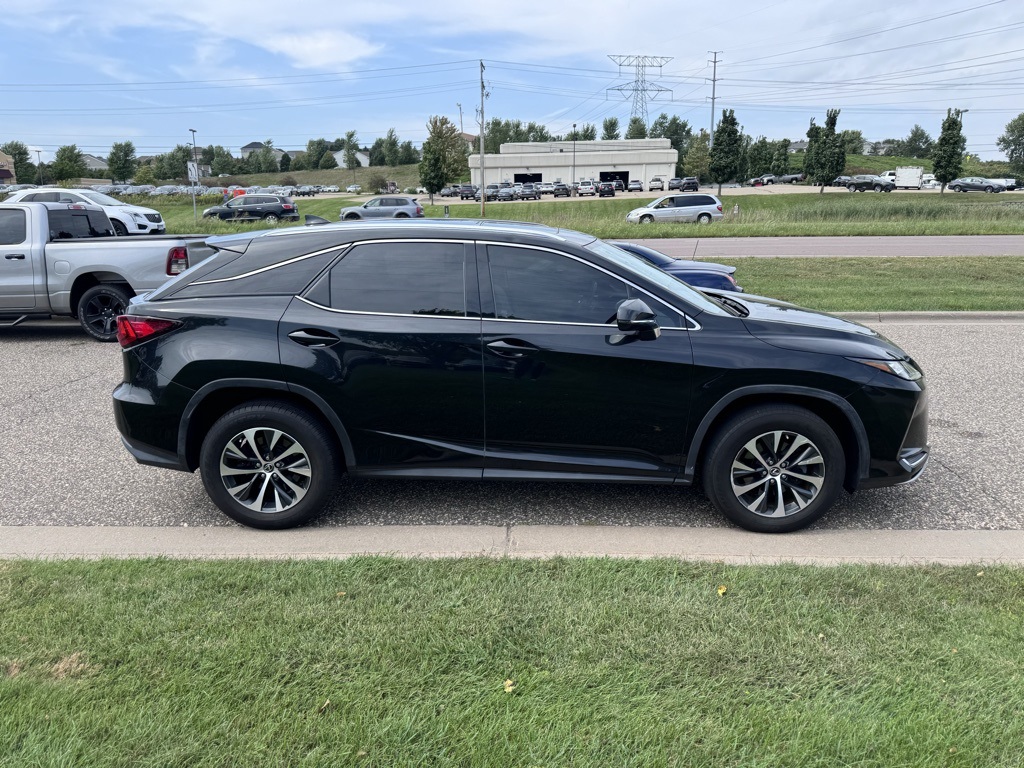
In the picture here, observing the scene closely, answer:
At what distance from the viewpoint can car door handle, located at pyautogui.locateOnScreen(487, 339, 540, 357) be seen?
4312 millimetres

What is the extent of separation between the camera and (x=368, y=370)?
436cm

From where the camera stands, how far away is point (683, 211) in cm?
3444

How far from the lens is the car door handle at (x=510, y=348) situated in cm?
431

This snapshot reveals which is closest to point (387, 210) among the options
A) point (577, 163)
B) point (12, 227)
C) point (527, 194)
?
point (12, 227)

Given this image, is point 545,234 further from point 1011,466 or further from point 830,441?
point 1011,466

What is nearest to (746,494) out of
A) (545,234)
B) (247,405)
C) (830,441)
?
(830,441)

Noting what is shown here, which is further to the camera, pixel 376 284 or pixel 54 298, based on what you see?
pixel 54 298

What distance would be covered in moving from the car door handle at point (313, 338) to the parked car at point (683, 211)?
31362 millimetres

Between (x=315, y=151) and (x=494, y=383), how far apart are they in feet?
569

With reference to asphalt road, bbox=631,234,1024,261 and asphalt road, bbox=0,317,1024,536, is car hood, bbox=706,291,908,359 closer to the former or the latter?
asphalt road, bbox=0,317,1024,536

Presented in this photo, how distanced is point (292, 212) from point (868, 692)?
1677 inches

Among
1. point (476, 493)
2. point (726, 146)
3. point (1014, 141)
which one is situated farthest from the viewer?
point (1014, 141)

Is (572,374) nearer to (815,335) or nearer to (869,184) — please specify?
(815,335)

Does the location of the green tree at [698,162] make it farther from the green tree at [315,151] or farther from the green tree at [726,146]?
the green tree at [315,151]
